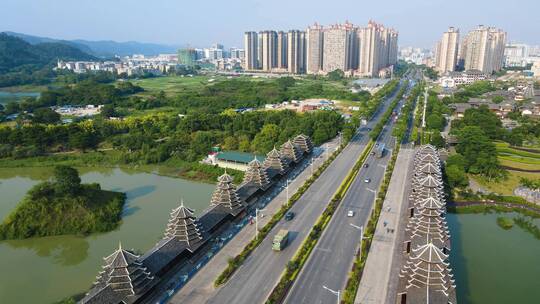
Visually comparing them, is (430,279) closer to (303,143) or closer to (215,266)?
(215,266)

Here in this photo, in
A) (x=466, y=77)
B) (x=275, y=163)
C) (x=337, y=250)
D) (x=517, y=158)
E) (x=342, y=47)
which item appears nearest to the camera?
(x=337, y=250)

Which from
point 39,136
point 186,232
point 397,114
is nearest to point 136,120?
point 39,136

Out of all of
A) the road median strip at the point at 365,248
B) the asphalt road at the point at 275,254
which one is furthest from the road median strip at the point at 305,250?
the road median strip at the point at 365,248

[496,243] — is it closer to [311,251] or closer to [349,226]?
[349,226]

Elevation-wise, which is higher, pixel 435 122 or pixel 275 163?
pixel 435 122

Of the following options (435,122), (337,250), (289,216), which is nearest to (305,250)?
(337,250)

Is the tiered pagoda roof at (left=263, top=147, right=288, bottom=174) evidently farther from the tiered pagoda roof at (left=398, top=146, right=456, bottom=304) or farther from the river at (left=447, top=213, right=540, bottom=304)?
the river at (left=447, top=213, right=540, bottom=304)
